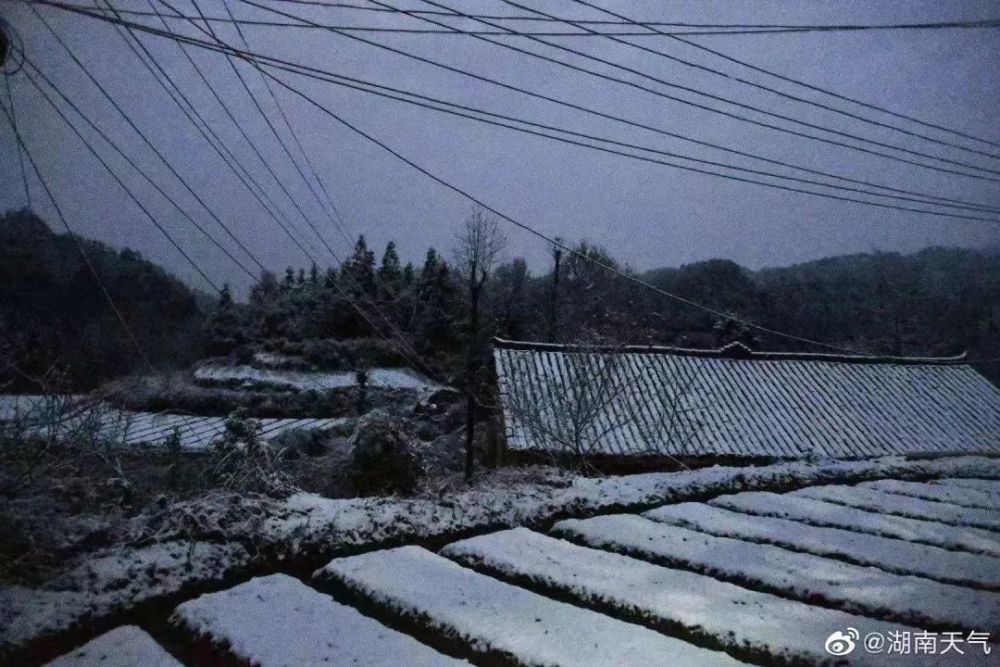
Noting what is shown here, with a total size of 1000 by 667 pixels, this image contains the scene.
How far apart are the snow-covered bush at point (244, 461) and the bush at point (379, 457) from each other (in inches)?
33.7

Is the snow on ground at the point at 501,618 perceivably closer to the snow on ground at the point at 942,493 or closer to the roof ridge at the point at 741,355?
the snow on ground at the point at 942,493

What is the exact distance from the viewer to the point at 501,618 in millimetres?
1317

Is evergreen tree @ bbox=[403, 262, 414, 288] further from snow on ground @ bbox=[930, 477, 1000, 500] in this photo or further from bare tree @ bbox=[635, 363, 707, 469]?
snow on ground @ bbox=[930, 477, 1000, 500]

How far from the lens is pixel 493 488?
2.68m

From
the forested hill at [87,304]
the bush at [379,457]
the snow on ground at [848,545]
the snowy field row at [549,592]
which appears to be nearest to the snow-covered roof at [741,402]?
the bush at [379,457]

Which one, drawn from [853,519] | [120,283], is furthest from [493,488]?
[120,283]

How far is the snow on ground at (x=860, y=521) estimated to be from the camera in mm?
2047

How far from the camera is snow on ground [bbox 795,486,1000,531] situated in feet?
7.66

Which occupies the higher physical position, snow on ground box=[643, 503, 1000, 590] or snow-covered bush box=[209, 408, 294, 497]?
snow on ground box=[643, 503, 1000, 590]

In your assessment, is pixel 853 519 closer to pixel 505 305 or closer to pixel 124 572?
pixel 124 572

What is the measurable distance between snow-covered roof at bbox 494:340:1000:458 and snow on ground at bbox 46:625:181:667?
941 centimetres

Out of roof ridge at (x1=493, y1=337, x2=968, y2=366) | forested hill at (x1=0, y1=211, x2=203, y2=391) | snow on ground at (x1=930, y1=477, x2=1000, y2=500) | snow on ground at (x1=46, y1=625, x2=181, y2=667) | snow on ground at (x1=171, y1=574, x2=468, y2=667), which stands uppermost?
forested hill at (x1=0, y1=211, x2=203, y2=391)

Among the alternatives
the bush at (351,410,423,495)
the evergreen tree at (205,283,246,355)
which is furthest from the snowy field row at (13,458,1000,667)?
the evergreen tree at (205,283,246,355)

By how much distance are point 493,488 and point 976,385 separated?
60.1 feet
